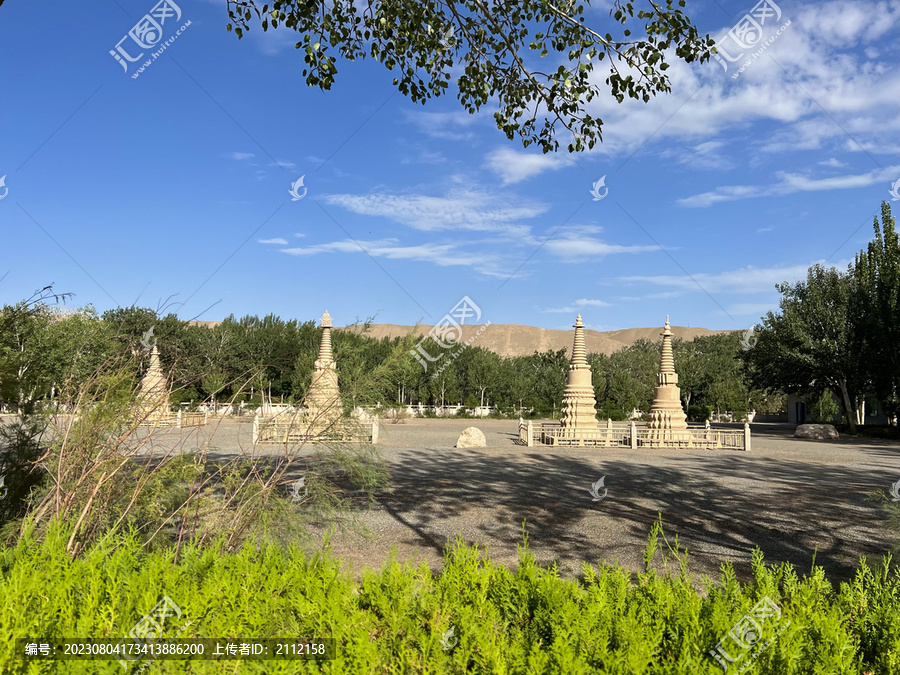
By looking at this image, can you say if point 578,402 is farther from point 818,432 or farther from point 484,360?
point 484,360

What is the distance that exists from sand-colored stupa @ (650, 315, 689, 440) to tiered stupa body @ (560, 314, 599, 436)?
2.79 m

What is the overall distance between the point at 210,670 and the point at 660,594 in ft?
8.01

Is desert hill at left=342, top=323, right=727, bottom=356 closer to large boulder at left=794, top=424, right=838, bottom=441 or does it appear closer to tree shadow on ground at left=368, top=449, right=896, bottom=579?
large boulder at left=794, top=424, right=838, bottom=441

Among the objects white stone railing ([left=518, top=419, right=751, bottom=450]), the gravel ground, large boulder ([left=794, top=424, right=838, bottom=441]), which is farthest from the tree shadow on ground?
large boulder ([left=794, top=424, right=838, bottom=441])

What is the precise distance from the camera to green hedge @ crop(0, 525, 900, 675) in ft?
9.16

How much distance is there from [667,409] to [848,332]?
16028mm

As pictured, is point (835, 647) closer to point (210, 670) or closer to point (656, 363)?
point (210, 670)

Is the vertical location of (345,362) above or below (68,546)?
above

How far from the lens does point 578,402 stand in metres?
27.3

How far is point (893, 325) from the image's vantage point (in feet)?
105

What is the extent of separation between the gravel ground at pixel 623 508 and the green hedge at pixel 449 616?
858 millimetres

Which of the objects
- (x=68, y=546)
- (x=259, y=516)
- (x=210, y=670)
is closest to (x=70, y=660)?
(x=210, y=670)

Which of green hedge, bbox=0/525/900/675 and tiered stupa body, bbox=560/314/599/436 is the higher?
tiered stupa body, bbox=560/314/599/436

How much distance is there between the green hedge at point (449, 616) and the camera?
2791 mm
